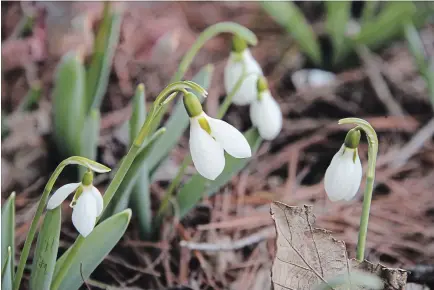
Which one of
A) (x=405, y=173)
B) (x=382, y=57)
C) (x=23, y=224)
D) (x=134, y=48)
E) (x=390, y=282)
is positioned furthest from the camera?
(x=382, y=57)

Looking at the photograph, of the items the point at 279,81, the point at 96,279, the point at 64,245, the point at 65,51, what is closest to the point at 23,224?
the point at 64,245

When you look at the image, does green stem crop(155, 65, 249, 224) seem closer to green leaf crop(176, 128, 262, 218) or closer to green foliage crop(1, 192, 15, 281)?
green leaf crop(176, 128, 262, 218)

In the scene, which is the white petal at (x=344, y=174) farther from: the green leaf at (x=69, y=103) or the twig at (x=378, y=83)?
the twig at (x=378, y=83)

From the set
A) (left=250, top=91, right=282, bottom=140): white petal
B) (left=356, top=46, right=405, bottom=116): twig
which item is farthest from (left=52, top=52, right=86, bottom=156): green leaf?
(left=356, top=46, right=405, bottom=116): twig

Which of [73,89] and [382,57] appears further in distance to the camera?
[382,57]

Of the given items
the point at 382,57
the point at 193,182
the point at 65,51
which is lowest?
the point at 193,182

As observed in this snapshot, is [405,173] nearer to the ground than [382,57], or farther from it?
nearer to the ground

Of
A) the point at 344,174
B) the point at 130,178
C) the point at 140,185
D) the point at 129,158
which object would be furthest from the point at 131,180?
the point at 344,174

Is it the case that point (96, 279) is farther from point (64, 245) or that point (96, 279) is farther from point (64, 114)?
point (64, 114)
